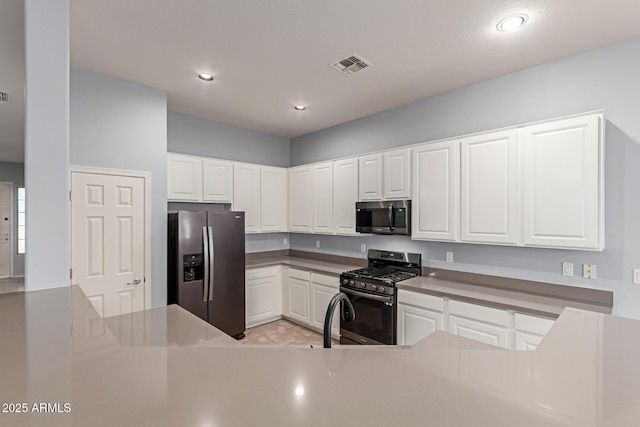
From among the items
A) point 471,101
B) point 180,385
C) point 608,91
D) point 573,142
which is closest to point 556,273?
point 573,142

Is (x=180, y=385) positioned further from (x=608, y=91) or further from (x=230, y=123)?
(x=230, y=123)

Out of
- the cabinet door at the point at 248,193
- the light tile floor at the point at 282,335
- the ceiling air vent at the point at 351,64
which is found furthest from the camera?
the cabinet door at the point at 248,193

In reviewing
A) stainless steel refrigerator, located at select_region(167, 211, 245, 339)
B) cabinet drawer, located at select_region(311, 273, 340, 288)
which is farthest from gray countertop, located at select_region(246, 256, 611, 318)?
stainless steel refrigerator, located at select_region(167, 211, 245, 339)

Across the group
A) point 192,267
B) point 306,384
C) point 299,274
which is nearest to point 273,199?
point 299,274

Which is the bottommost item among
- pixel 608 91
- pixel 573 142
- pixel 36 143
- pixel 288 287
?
pixel 288 287

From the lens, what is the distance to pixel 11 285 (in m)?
1.49

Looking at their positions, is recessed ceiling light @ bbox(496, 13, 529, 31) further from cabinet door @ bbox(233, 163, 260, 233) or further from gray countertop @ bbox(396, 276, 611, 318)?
cabinet door @ bbox(233, 163, 260, 233)

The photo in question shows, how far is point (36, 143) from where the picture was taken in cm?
135

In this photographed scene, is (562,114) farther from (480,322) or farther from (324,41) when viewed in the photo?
(324,41)

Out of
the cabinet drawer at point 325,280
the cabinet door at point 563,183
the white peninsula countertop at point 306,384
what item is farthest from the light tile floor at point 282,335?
the white peninsula countertop at point 306,384

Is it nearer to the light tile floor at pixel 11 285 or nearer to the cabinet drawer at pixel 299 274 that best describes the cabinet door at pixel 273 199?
the cabinet drawer at pixel 299 274

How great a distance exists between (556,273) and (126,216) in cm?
399

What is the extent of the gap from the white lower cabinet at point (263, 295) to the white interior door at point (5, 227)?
8.58 ft

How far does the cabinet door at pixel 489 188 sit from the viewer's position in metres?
2.66
